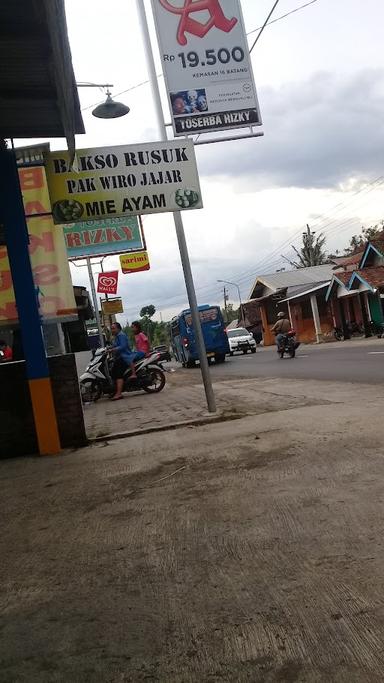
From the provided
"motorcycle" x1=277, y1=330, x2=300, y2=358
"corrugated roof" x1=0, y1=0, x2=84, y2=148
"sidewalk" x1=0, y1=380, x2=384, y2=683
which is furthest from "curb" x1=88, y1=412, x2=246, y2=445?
"motorcycle" x1=277, y1=330, x2=300, y2=358

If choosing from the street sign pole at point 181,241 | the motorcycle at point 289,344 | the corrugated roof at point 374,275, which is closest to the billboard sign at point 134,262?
the motorcycle at point 289,344

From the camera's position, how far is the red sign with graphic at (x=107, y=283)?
20.2m

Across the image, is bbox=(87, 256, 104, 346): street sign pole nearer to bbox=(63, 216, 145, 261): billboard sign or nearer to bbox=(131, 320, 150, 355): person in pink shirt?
bbox=(63, 216, 145, 261): billboard sign

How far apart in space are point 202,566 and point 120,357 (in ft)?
31.0

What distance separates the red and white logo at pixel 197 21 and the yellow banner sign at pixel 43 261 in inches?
98.5

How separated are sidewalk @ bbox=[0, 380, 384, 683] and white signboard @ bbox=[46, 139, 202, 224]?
9.72 feet

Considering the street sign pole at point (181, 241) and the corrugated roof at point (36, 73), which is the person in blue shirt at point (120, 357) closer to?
the street sign pole at point (181, 241)

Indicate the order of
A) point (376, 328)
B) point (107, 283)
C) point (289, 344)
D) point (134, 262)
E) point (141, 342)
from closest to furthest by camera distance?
point (141, 342), point (134, 262), point (107, 283), point (289, 344), point (376, 328)

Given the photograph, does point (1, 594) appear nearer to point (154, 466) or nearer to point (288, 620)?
point (288, 620)

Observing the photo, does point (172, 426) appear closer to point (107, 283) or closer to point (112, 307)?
point (107, 283)

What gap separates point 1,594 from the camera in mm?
2789

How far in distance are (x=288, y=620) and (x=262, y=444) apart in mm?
3065

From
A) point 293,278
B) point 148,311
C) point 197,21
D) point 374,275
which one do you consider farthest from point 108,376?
point 148,311

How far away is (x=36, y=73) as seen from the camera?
5551 mm
